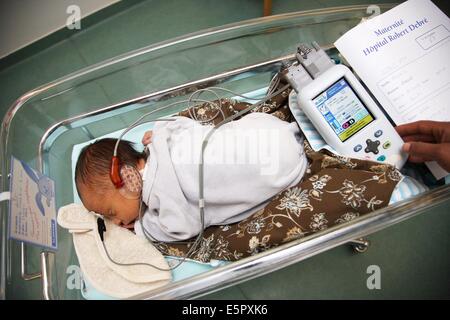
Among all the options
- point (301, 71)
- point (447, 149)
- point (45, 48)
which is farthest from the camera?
point (45, 48)

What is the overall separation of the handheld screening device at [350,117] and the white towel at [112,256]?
0.53 m

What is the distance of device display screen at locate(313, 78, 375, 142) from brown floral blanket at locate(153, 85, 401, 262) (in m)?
0.07

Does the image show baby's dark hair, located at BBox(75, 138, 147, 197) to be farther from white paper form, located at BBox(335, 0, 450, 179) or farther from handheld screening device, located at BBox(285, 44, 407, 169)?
white paper form, located at BBox(335, 0, 450, 179)

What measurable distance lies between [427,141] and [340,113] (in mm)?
211

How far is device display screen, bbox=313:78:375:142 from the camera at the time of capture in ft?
2.68

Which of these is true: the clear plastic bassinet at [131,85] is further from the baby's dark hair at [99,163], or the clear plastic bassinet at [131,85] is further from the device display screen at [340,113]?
the device display screen at [340,113]

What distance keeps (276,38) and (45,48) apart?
104 cm

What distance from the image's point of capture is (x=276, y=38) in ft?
3.52

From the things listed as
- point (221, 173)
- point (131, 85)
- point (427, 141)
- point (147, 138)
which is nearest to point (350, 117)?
point (427, 141)

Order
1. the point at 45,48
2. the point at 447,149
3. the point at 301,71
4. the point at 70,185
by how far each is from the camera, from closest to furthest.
Answer: the point at 447,149
the point at 301,71
the point at 70,185
the point at 45,48

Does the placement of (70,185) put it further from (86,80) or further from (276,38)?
(276,38)

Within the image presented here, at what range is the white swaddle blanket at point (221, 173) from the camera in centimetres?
83

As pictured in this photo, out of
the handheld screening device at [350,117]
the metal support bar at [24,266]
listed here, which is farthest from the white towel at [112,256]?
the handheld screening device at [350,117]

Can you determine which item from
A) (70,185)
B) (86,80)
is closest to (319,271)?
(70,185)
